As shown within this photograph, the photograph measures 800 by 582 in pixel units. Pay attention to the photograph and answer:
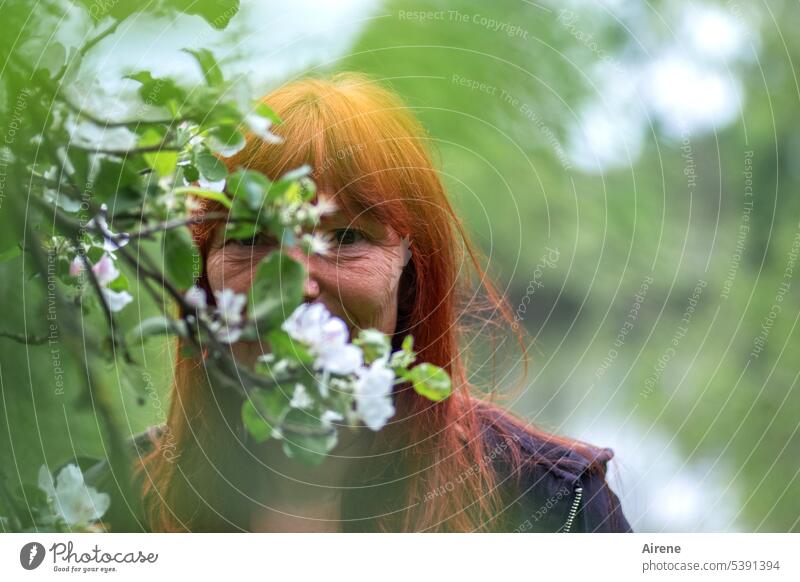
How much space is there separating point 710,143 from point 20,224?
55cm

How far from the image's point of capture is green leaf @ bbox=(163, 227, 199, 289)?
1.56 ft

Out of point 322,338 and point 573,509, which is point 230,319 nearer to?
point 322,338

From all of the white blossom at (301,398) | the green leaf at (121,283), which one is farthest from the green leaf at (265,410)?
the green leaf at (121,283)

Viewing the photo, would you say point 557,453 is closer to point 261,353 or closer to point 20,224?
point 261,353

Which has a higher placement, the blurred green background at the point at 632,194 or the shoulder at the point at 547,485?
the blurred green background at the point at 632,194

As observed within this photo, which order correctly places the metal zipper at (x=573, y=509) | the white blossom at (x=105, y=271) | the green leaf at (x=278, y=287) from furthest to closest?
1. the metal zipper at (x=573, y=509)
2. the white blossom at (x=105, y=271)
3. the green leaf at (x=278, y=287)

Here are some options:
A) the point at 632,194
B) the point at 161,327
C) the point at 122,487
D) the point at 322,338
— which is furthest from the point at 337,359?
the point at 632,194

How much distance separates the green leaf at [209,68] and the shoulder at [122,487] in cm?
25

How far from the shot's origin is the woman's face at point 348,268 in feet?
1.85

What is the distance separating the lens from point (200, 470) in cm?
64

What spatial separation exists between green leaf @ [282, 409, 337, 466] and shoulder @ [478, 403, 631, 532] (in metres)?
0.19

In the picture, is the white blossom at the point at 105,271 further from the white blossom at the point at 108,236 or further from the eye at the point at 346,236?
the eye at the point at 346,236

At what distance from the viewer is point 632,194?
0.82 meters
